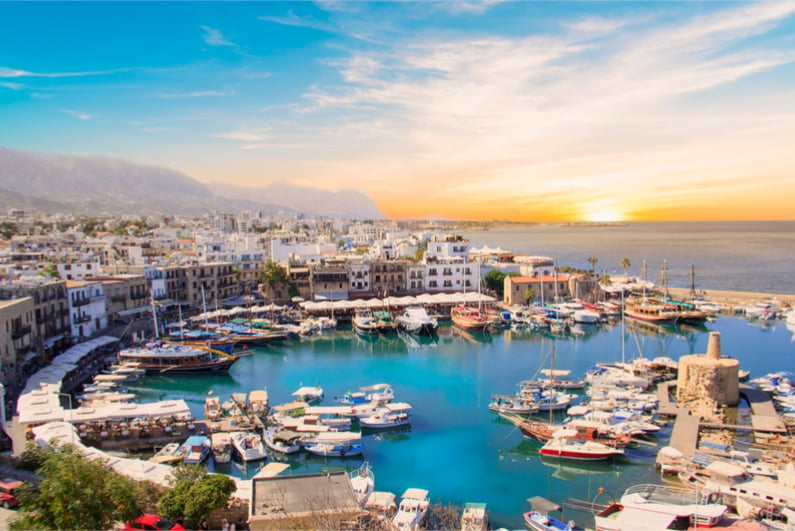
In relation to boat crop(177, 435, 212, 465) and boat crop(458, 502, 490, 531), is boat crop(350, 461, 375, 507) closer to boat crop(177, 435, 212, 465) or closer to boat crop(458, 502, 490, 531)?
boat crop(458, 502, 490, 531)

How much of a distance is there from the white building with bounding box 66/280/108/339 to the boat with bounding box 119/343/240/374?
5.20 meters

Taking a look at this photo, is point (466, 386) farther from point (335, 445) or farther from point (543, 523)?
point (543, 523)

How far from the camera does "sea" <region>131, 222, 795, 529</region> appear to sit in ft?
54.6

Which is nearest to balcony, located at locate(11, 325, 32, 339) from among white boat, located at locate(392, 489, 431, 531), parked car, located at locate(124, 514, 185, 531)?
parked car, located at locate(124, 514, 185, 531)

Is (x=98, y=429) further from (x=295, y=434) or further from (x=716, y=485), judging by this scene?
(x=716, y=485)

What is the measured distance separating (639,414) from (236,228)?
12650 centimetres

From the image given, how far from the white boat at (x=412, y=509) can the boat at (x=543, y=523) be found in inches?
99.3

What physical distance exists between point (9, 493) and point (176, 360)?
17081mm

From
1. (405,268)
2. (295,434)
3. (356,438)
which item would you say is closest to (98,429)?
(295,434)

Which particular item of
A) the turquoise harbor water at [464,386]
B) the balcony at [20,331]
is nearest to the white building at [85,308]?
the balcony at [20,331]

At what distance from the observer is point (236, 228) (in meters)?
138

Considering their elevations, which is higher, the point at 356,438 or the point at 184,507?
the point at 184,507

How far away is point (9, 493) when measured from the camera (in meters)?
12.4

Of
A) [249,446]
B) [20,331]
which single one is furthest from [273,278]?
[249,446]
